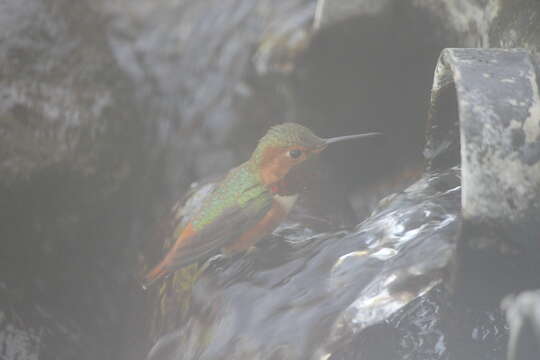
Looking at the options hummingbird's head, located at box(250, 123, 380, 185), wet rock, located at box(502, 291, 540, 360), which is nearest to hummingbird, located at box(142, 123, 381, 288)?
hummingbird's head, located at box(250, 123, 380, 185)

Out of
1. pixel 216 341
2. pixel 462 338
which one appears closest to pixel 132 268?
pixel 216 341

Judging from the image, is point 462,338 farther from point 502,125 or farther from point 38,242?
point 38,242

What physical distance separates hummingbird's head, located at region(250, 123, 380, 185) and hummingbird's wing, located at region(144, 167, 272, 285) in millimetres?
23

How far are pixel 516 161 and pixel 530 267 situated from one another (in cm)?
11

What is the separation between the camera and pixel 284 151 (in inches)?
35.4

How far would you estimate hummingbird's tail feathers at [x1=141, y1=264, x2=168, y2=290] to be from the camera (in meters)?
1.01

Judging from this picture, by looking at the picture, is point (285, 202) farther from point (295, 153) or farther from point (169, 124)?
point (169, 124)

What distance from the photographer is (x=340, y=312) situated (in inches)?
29.5

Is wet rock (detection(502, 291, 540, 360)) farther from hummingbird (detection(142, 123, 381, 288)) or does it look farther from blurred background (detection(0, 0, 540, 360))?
hummingbird (detection(142, 123, 381, 288))

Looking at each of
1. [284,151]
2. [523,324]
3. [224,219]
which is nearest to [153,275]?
[224,219]

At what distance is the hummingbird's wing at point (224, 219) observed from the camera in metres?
0.91

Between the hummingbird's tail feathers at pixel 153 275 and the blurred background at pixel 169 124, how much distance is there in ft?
0.08

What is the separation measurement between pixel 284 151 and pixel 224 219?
130mm

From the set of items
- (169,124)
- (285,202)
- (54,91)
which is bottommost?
(285,202)
